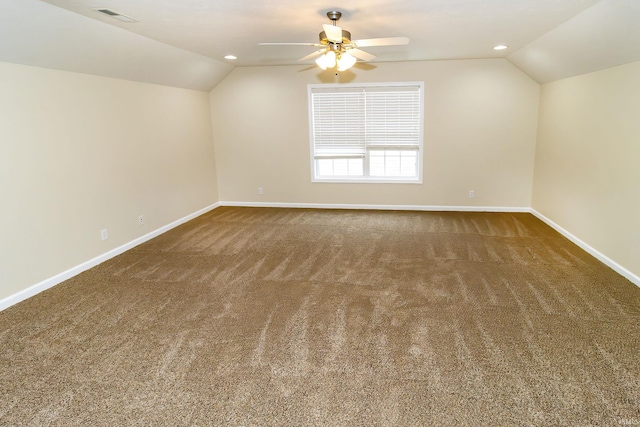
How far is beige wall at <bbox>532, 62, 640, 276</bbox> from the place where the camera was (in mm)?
3525

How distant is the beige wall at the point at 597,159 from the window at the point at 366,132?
1.92 m

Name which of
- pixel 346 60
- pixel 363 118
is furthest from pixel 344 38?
pixel 363 118

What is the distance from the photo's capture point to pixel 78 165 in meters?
3.99

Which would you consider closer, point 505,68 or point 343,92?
point 505,68

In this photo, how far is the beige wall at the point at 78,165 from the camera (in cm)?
333

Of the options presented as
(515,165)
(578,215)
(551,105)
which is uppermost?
(551,105)

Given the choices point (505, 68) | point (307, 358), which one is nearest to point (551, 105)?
point (505, 68)

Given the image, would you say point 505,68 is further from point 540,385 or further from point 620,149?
point 540,385

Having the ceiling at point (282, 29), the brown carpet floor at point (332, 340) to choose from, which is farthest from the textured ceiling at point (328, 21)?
the brown carpet floor at point (332, 340)

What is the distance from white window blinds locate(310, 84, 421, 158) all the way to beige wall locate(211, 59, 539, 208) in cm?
17

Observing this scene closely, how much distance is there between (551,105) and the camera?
5.30 m

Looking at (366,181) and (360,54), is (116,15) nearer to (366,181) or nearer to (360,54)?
(360,54)

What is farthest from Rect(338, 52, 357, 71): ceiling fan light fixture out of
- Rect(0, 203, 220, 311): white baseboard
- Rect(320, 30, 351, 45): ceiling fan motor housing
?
Rect(0, 203, 220, 311): white baseboard

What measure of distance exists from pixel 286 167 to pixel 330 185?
84 centimetres
